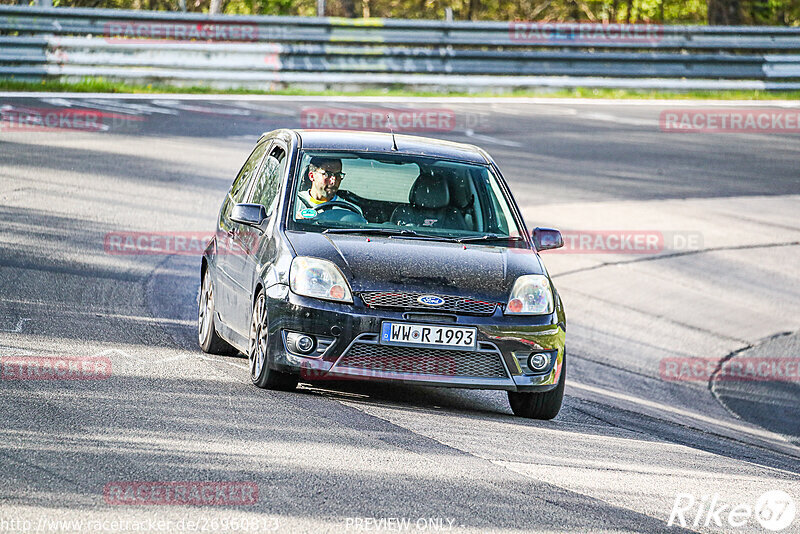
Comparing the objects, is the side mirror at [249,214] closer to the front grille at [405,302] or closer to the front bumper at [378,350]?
the front bumper at [378,350]

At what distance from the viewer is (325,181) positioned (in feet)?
27.4

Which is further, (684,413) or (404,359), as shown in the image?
(684,413)

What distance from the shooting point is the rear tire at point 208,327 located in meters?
8.98

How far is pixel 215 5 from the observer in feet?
108

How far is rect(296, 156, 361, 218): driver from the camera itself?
8.27 metres

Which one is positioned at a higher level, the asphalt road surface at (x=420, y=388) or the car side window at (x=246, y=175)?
the car side window at (x=246, y=175)

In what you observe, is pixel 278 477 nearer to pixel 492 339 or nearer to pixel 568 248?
pixel 492 339

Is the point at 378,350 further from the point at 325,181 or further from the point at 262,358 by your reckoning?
the point at 325,181

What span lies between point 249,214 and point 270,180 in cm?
60

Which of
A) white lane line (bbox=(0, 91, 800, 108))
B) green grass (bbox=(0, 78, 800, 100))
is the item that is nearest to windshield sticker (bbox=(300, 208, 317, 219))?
white lane line (bbox=(0, 91, 800, 108))

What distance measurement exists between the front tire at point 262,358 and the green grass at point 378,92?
14350mm

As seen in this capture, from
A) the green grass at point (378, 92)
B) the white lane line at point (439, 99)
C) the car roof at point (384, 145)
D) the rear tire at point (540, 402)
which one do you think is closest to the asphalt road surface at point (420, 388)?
the rear tire at point (540, 402)

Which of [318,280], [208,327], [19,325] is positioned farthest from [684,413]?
[19,325]

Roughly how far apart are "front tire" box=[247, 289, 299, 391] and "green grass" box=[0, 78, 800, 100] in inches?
565
